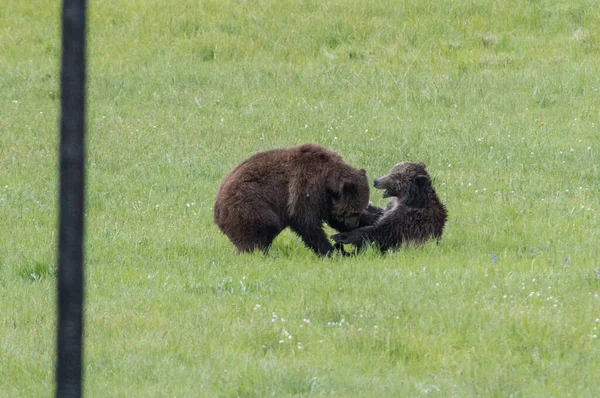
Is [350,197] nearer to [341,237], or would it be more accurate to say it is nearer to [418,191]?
[341,237]

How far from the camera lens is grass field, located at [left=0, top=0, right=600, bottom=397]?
20.6ft

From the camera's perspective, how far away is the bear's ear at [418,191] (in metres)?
9.46

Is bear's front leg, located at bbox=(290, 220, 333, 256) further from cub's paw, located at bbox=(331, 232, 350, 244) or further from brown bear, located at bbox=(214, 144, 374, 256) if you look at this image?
cub's paw, located at bbox=(331, 232, 350, 244)

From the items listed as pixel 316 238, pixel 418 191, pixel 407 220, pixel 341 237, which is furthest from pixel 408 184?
pixel 316 238

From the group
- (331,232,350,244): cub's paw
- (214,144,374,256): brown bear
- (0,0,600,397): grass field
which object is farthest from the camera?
(331,232,350,244): cub's paw

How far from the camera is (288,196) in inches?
357

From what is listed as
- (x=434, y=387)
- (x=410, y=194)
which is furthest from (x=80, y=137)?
(x=410, y=194)

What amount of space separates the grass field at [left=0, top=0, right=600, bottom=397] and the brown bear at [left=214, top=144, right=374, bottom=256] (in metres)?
0.36

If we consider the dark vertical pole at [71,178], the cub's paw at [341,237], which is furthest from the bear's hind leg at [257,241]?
the dark vertical pole at [71,178]

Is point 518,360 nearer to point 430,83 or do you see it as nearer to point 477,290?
point 477,290

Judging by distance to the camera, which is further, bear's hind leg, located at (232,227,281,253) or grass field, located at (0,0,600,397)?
bear's hind leg, located at (232,227,281,253)

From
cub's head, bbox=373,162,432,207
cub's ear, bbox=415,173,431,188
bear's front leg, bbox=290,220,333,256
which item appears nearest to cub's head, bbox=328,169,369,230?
bear's front leg, bbox=290,220,333,256

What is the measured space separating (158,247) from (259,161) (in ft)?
4.37

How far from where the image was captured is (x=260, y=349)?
651 cm
